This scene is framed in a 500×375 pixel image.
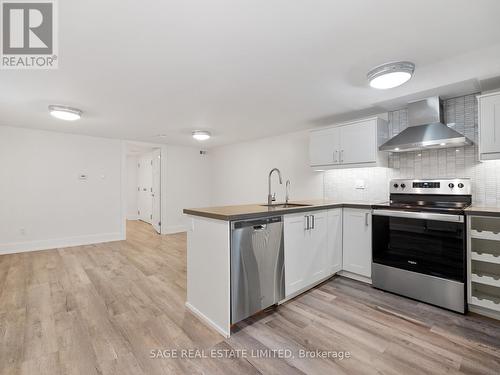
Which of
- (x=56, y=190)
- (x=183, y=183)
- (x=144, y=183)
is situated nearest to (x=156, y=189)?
(x=183, y=183)

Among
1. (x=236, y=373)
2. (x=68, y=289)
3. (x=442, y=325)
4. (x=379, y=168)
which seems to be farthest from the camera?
(x=379, y=168)

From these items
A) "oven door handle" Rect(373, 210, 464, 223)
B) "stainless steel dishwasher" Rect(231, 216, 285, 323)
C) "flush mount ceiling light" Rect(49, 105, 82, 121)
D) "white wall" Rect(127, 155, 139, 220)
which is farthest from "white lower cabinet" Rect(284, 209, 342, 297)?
"white wall" Rect(127, 155, 139, 220)

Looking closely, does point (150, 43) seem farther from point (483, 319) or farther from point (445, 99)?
point (483, 319)

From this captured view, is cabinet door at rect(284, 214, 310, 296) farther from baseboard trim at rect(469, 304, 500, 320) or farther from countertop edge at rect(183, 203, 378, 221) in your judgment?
A: baseboard trim at rect(469, 304, 500, 320)

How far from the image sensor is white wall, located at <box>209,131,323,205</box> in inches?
176

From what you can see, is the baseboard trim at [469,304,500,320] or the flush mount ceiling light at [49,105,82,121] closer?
the baseboard trim at [469,304,500,320]

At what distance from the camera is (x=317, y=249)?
9.07 ft

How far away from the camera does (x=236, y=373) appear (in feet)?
5.01

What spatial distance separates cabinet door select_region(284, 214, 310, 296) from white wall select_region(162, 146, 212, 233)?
4.40m

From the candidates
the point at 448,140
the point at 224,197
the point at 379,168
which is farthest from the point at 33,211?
the point at 448,140

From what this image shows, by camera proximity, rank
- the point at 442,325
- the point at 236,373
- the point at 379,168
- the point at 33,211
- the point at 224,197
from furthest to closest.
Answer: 1. the point at 224,197
2. the point at 33,211
3. the point at 379,168
4. the point at 442,325
5. the point at 236,373

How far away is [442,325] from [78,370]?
2.90m

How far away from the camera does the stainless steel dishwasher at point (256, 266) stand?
1.93m

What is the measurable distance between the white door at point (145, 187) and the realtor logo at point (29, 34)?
485 cm
